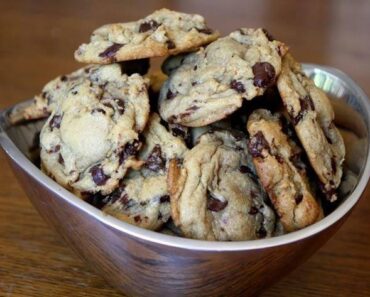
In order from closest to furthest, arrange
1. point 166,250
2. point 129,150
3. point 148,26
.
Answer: point 166,250 < point 129,150 < point 148,26

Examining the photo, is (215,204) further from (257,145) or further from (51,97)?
(51,97)

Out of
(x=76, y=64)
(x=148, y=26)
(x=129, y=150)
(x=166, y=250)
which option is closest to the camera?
(x=166, y=250)

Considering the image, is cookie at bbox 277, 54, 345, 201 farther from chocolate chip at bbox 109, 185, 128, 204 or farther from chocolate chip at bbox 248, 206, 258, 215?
chocolate chip at bbox 109, 185, 128, 204

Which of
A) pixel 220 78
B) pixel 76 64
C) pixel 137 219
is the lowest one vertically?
pixel 76 64

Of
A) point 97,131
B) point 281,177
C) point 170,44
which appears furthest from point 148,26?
point 281,177

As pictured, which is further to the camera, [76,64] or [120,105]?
[76,64]

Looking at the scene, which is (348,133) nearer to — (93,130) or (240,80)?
(240,80)

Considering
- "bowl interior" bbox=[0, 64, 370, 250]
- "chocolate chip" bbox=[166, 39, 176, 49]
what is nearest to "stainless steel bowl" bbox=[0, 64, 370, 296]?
"bowl interior" bbox=[0, 64, 370, 250]
